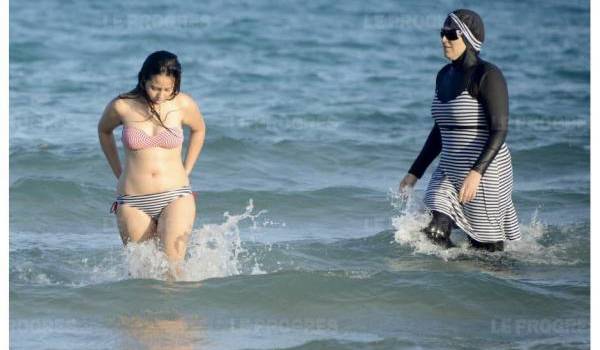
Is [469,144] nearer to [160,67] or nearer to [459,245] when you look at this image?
[459,245]

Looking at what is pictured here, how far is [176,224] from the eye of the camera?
6.36 meters

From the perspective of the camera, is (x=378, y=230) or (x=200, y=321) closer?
(x=200, y=321)

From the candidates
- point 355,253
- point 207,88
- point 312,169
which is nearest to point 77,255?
point 355,253

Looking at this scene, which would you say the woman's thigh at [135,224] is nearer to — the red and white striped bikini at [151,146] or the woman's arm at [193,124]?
the red and white striped bikini at [151,146]

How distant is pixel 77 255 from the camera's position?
26.4 ft

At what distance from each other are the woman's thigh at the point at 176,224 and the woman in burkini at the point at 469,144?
5.29ft

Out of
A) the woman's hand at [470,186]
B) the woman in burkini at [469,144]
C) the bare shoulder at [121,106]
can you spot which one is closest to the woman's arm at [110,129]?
the bare shoulder at [121,106]

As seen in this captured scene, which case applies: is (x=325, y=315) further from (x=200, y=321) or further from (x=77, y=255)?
(x=77, y=255)

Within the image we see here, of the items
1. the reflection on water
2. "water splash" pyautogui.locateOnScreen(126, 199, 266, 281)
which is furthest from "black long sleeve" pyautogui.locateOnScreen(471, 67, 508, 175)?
the reflection on water

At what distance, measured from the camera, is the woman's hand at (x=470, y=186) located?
22.1 feet

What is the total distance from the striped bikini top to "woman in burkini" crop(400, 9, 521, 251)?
179 cm

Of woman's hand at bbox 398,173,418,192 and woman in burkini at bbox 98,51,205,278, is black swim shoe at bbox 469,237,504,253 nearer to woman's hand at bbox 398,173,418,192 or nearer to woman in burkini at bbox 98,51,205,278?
woman's hand at bbox 398,173,418,192

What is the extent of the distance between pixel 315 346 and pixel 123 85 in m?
11.5

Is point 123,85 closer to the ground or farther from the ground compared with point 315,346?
farther from the ground
